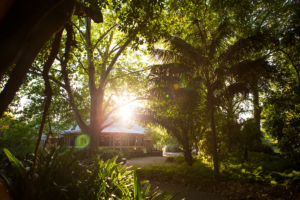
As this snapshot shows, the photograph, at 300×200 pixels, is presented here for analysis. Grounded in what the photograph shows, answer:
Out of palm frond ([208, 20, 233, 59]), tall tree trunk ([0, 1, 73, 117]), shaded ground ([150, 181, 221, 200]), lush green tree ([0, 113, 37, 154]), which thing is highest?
palm frond ([208, 20, 233, 59])

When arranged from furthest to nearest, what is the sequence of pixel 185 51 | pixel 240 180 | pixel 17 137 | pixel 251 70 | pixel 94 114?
pixel 17 137
pixel 94 114
pixel 185 51
pixel 251 70
pixel 240 180

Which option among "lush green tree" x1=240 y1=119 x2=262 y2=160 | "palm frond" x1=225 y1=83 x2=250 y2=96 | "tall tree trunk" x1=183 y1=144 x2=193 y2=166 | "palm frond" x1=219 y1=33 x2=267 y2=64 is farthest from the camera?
"lush green tree" x1=240 y1=119 x2=262 y2=160

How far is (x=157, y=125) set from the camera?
39.3 feet

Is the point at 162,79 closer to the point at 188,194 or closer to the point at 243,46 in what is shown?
the point at 243,46

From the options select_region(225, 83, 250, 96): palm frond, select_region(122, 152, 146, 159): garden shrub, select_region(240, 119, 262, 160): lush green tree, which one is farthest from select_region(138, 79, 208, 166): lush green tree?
select_region(122, 152, 146, 159): garden shrub

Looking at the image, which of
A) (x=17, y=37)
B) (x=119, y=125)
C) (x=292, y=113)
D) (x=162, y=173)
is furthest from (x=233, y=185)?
(x=119, y=125)

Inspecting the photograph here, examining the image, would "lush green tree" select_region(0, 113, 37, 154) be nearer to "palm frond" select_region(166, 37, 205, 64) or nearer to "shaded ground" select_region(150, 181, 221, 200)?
"shaded ground" select_region(150, 181, 221, 200)

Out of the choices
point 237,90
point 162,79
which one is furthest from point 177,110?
point 237,90

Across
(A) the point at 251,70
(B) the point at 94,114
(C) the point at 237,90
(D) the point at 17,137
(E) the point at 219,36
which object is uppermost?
(E) the point at 219,36

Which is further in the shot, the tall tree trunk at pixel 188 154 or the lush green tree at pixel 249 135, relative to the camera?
the lush green tree at pixel 249 135

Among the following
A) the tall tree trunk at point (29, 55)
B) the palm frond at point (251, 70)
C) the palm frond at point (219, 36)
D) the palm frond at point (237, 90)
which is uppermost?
the palm frond at point (219, 36)

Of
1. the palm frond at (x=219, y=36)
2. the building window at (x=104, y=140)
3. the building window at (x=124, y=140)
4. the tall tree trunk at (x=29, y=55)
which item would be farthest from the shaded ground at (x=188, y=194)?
the building window at (x=104, y=140)

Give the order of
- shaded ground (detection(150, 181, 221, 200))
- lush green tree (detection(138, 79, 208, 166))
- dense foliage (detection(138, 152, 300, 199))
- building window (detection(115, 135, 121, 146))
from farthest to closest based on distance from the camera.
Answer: building window (detection(115, 135, 121, 146)) < lush green tree (detection(138, 79, 208, 166)) < shaded ground (detection(150, 181, 221, 200)) < dense foliage (detection(138, 152, 300, 199))

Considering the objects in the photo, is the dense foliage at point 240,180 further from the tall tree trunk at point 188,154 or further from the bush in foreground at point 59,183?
the bush in foreground at point 59,183
